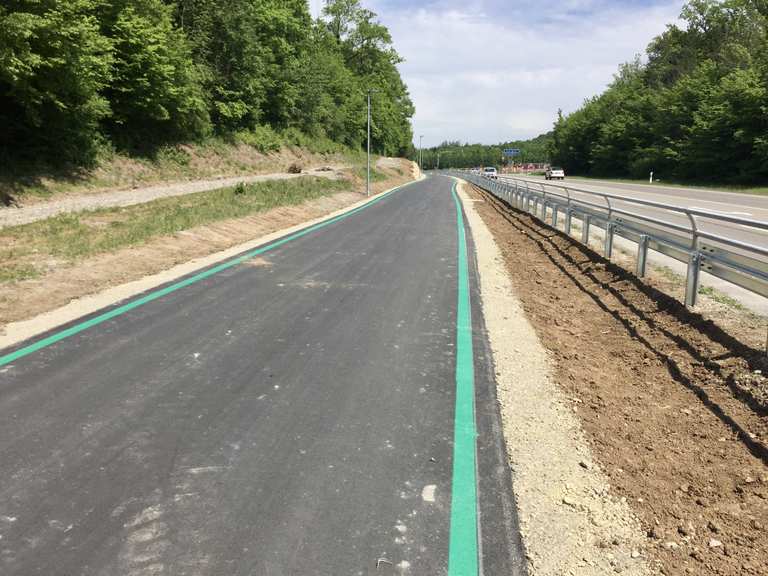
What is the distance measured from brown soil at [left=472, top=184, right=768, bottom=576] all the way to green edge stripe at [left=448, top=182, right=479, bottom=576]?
2.88 feet

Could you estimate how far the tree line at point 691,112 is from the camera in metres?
39.8

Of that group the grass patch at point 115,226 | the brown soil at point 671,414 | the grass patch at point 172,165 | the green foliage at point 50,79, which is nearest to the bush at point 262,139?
the grass patch at point 172,165

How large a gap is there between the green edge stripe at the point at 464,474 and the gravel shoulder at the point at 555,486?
0.26 m

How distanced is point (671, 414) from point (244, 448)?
134 inches

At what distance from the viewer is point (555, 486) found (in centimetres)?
349

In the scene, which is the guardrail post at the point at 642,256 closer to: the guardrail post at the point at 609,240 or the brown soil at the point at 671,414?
the brown soil at the point at 671,414

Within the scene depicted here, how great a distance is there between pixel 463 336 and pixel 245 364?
98.1 inches

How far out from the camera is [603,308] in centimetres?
816

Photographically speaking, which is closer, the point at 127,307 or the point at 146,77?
the point at 127,307

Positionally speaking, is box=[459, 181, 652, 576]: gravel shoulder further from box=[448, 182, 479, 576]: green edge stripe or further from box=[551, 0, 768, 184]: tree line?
box=[551, 0, 768, 184]: tree line

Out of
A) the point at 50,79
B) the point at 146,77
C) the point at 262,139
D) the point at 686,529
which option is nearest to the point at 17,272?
the point at 686,529

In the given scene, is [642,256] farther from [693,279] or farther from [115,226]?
[115,226]

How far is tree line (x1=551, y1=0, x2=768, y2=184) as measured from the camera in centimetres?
3981

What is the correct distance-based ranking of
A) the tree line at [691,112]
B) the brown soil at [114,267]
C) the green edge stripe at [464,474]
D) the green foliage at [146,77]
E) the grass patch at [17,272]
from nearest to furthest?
the green edge stripe at [464,474], the brown soil at [114,267], the grass patch at [17,272], the green foliage at [146,77], the tree line at [691,112]
